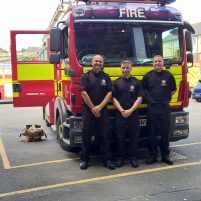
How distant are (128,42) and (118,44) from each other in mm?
193

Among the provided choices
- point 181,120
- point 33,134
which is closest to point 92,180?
point 181,120

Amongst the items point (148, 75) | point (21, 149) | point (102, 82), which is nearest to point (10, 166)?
point (21, 149)

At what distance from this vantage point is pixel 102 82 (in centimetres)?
559

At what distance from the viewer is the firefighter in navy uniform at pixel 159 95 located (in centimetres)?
582

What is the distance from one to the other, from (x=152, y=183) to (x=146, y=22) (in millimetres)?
2783

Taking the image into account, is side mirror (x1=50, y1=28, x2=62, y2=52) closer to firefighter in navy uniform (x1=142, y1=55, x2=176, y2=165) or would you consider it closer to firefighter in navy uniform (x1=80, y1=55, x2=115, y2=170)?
firefighter in navy uniform (x1=80, y1=55, x2=115, y2=170)

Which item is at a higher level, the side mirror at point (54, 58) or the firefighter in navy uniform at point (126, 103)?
the side mirror at point (54, 58)

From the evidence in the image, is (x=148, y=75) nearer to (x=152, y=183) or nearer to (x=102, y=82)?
(x=102, y=82)

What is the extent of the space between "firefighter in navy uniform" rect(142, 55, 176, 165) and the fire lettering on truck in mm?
840

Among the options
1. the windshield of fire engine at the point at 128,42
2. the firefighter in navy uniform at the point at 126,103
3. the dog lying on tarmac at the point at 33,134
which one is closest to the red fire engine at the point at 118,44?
the windshield of fire engine at the point at 128,42

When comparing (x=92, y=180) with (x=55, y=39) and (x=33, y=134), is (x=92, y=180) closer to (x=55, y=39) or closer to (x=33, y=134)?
(x=55, y=39)

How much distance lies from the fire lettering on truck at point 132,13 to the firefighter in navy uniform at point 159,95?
0.84 meters

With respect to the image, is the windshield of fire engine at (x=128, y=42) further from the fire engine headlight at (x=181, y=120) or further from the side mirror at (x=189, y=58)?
the fire engine headlight at (x=181, y=120)

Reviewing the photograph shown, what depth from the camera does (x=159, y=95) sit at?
583 cm
